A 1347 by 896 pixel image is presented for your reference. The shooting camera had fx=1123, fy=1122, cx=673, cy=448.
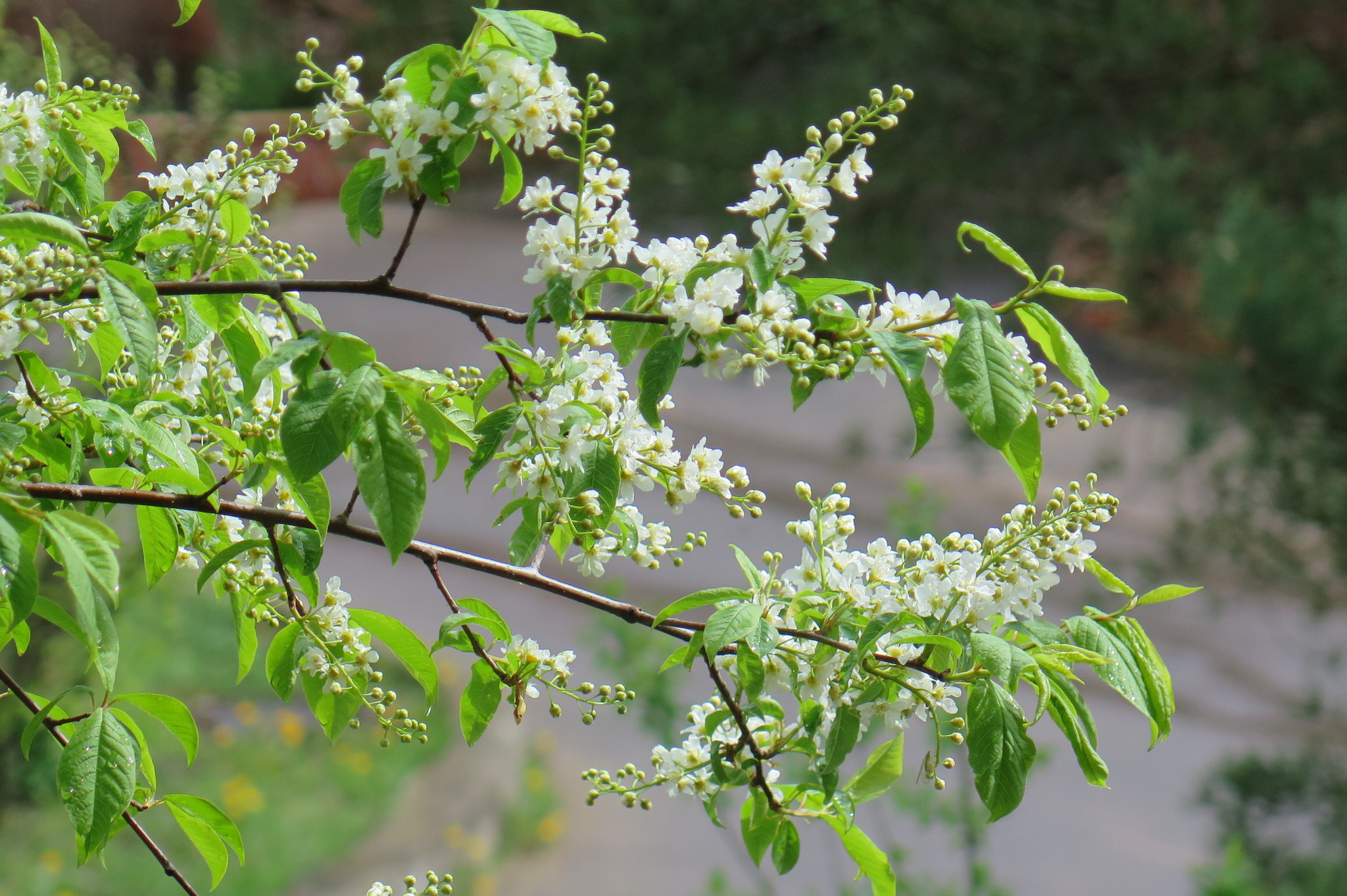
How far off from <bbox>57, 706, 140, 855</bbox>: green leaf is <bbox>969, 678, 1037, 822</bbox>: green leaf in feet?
1.05

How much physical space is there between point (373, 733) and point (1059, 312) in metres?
1.73

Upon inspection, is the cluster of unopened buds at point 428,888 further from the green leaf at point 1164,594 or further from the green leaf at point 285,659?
the green leaf at point 1164,594

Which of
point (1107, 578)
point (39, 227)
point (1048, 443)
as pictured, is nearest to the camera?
point (39, 227)

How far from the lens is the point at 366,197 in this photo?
43 cm

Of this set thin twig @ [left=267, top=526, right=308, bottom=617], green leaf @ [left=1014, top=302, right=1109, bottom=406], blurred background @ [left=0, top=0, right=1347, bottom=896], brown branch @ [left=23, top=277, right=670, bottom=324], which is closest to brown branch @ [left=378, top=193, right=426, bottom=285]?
brown branch @ [left=23, top=277, right=670, bottom=324]

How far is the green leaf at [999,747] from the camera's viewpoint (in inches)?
15.7

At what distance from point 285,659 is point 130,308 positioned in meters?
0.18

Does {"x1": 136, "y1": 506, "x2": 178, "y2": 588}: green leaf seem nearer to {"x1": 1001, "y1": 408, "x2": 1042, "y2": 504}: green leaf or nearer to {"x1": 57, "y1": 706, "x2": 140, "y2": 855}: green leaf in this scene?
{"x1": 57, "y1": 706, "x2": 140, "y2": 855}: green leaf

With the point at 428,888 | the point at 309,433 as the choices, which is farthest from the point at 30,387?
the point at 428,888

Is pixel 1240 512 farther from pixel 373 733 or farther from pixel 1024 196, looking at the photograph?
pixel 373 733

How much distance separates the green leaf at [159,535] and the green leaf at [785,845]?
0.97 feet

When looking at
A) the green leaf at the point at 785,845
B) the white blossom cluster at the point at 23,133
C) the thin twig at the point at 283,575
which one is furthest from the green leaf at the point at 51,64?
the green leaf at the point at 785,845

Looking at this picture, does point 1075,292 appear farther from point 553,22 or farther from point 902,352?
point 553,22

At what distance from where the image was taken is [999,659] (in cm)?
40
